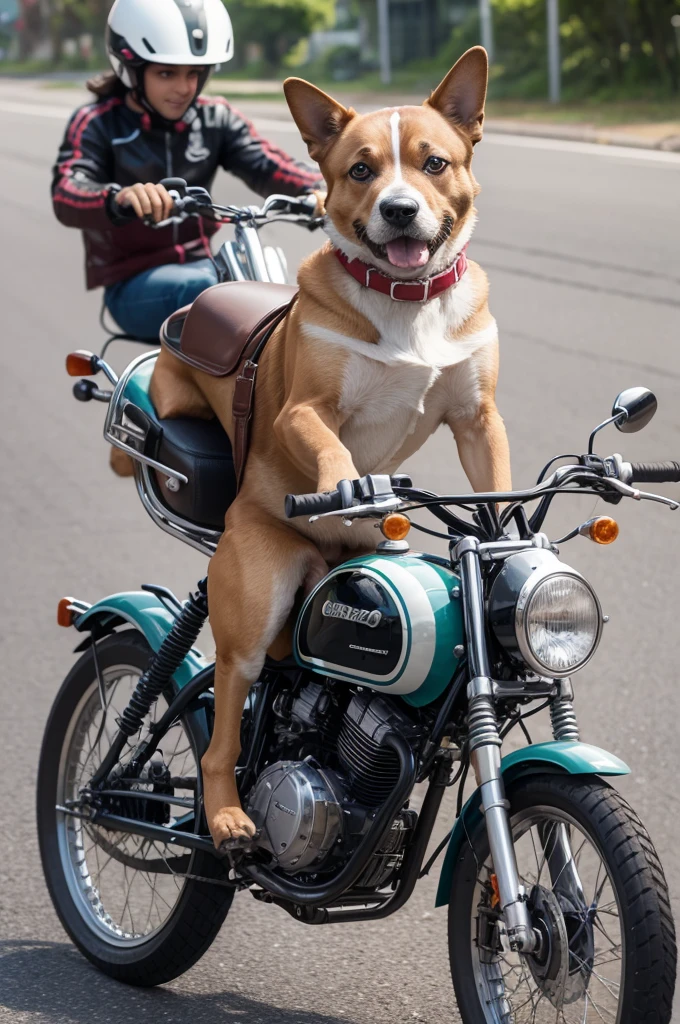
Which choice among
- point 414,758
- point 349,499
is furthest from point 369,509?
point 414,758

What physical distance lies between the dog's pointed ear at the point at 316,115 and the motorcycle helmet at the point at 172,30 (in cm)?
129

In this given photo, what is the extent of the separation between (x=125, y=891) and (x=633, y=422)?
6.84 ft

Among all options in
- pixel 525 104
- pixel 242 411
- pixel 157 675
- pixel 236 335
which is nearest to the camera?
pixel 242 411

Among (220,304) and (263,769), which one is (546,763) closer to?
(263,769)

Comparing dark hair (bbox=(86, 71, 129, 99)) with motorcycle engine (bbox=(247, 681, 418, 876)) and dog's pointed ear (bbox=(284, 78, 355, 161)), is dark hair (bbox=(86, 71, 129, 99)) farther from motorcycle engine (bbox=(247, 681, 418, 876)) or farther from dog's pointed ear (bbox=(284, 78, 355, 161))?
motorcycle engine (bbox=(247, 681, 418, 876))

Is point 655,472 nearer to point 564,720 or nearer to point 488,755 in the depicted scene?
point 564,720

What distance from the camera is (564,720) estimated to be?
2953mm

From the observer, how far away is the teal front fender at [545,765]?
2768 mm

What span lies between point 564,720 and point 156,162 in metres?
2.85

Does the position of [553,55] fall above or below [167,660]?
above

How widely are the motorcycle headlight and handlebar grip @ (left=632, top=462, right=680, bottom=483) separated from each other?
0.24 m

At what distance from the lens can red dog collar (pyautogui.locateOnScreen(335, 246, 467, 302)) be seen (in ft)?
10.6

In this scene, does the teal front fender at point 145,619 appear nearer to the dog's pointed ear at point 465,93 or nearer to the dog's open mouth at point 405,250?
the dog's open mouth at point 405,250

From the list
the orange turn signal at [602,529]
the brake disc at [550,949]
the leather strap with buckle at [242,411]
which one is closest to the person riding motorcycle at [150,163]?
the leather strap with buckle at [242,411]
